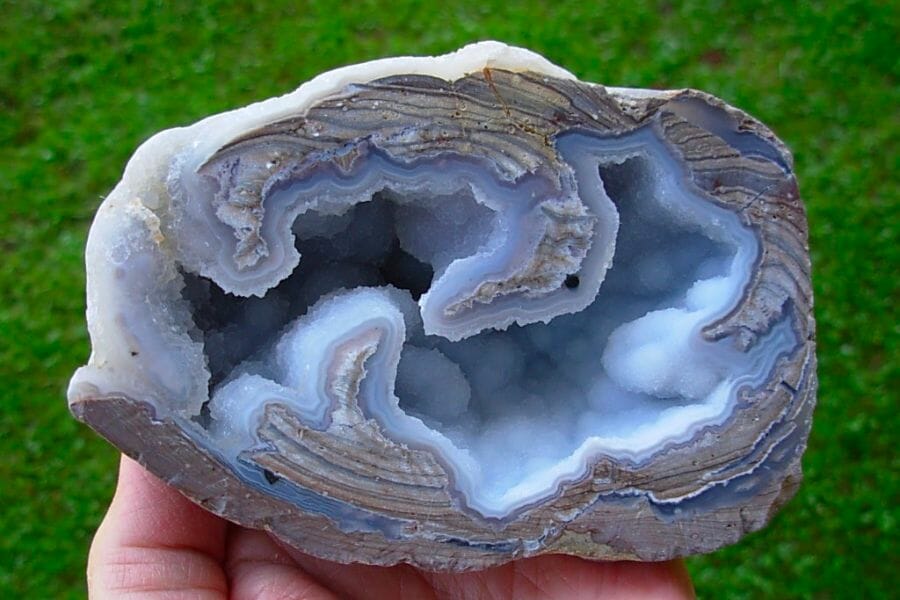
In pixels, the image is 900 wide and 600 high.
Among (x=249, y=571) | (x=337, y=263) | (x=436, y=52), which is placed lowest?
(x=249, y=571)

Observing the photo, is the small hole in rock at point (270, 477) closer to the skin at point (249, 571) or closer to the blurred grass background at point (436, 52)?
the skin at point (249, 571)

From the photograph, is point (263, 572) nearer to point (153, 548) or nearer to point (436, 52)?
point (153, 548)

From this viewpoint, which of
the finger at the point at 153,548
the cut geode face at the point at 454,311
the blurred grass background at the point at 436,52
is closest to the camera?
the cut geode face at the point at 454,311

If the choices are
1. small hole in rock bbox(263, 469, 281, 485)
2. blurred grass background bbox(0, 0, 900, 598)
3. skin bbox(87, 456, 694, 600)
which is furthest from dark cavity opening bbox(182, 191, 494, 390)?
blurred grass background bbox(0, 0, 900, 598)

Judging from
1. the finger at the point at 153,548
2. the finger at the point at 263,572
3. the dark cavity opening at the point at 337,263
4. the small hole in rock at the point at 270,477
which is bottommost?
the finger at the point at 263,572

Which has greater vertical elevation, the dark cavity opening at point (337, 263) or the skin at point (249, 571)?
the dark cavity opening at point (337, 263)

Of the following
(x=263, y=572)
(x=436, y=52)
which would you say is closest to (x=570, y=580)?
(x=263, y=572)

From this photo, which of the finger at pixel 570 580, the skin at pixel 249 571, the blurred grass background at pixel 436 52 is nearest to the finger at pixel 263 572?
the skin at pixel 249 571
